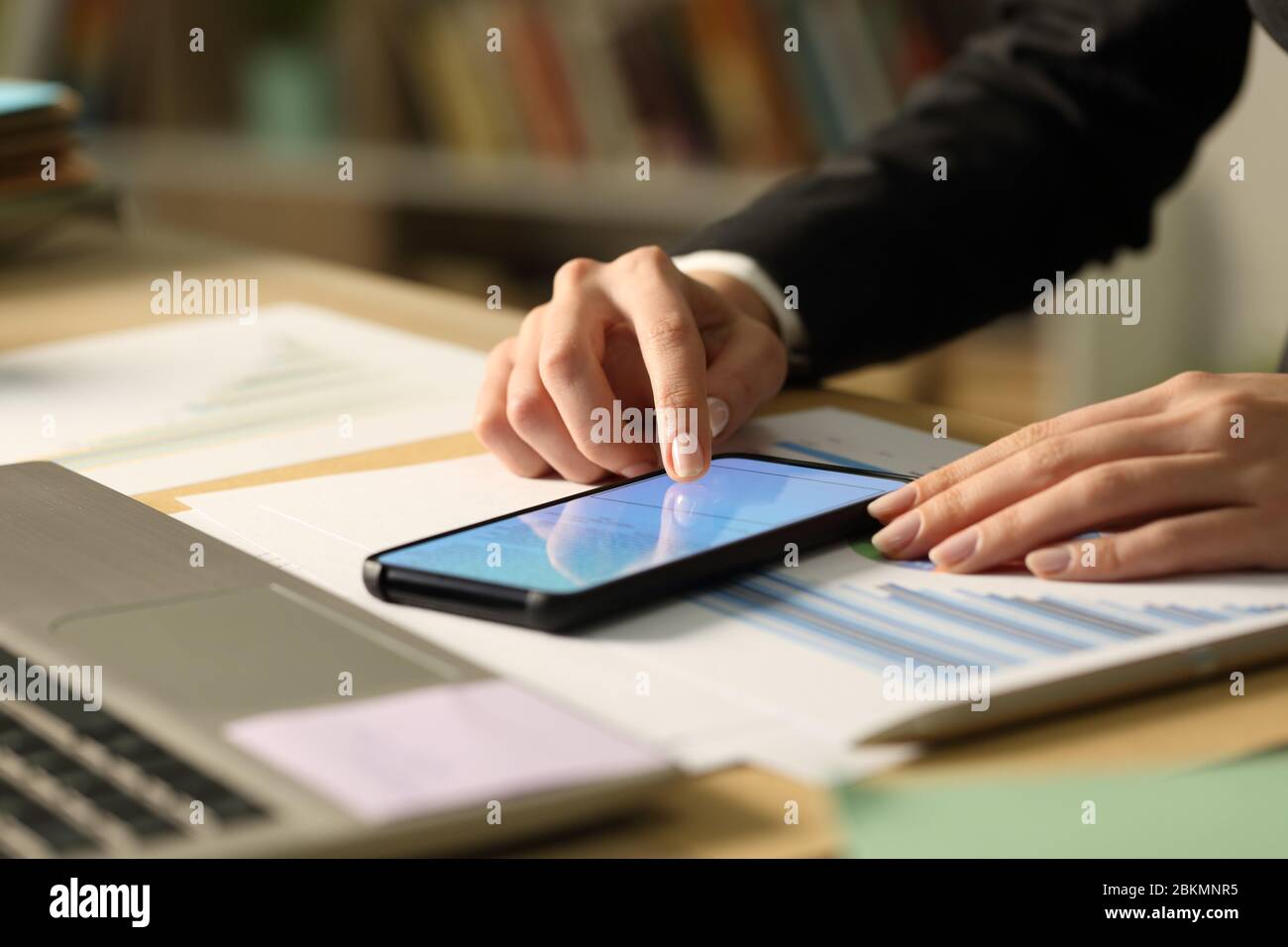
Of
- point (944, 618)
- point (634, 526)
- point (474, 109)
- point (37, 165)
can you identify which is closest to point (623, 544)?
point (634, 526)

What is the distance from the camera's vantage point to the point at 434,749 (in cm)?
42

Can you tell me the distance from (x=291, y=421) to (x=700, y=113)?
154 centimetres

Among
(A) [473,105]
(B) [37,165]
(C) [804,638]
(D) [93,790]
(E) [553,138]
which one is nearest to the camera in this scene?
(D) [93,790]

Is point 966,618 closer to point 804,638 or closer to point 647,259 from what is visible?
point 804,638

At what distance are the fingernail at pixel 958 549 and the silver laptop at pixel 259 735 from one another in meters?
0.20

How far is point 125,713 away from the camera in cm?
44

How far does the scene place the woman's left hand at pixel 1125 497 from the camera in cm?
58

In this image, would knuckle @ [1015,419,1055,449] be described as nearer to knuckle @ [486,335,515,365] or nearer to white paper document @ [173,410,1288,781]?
white paper document @ [173,410,1288,781]

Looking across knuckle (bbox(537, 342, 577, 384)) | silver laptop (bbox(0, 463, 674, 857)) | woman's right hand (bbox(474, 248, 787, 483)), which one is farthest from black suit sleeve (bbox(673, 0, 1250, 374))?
silver laptop (bbox(0, 463, 674, 857))

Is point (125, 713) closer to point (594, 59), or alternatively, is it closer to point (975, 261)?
point (975, 261)

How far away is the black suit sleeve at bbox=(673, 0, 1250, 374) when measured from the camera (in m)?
0.97

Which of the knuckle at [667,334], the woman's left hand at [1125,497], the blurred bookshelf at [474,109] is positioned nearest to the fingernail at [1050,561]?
the woman's left hand at [1125,497]

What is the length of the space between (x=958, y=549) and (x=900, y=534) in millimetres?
26
